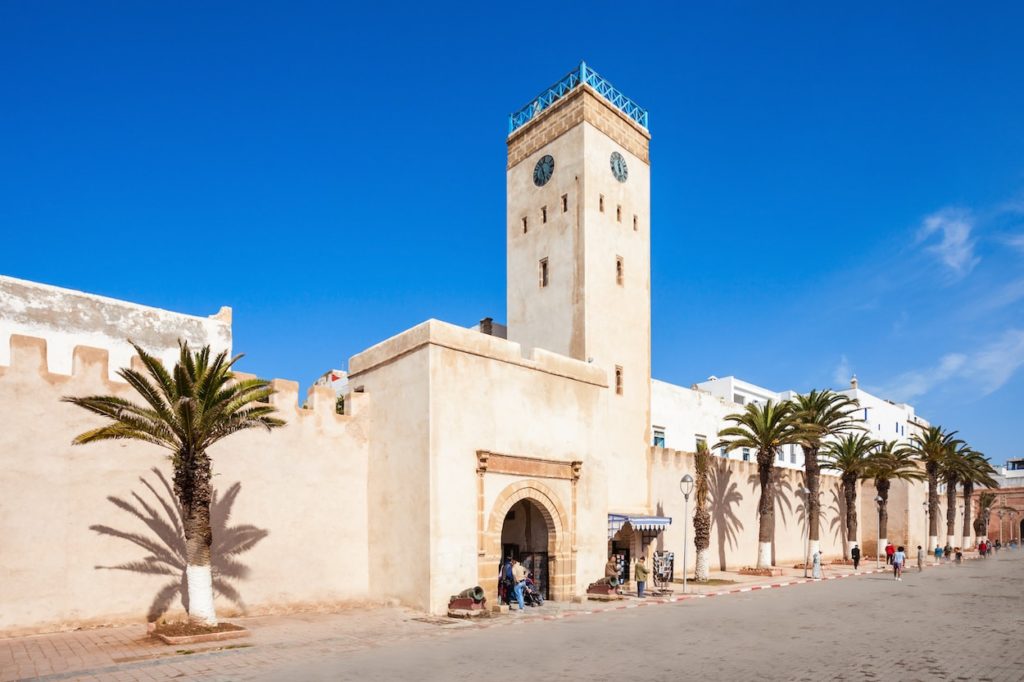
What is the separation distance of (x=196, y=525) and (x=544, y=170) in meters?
17.9

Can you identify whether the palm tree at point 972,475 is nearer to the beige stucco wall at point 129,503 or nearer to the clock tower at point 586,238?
the clock tower at point 586,238

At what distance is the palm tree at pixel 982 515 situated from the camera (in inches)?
2670

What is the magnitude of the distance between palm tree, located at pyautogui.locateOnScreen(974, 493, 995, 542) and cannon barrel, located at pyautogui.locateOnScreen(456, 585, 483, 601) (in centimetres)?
6520

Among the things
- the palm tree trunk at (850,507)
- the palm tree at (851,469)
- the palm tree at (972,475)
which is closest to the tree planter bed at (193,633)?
the palm tree at (851,469)

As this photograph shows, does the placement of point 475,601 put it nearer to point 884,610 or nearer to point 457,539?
point 457,539

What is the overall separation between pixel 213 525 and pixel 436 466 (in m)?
5.44

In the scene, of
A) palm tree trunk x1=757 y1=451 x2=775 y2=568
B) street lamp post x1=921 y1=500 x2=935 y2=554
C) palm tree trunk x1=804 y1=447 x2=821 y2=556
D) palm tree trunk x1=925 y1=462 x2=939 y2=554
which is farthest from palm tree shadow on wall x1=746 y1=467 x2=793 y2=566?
palm tree trunk x1=925 y1=462 x2=939 y2=554

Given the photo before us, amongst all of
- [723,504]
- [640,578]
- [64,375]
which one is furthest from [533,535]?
[723,504]

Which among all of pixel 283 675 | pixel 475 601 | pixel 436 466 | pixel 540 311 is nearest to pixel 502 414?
pixel 436 466

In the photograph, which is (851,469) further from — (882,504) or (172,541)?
(172,541)

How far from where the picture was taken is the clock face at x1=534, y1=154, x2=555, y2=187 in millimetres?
26797

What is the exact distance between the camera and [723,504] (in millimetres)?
32656

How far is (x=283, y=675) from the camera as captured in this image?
429 inches

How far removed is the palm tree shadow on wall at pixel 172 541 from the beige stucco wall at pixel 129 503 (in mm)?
44
